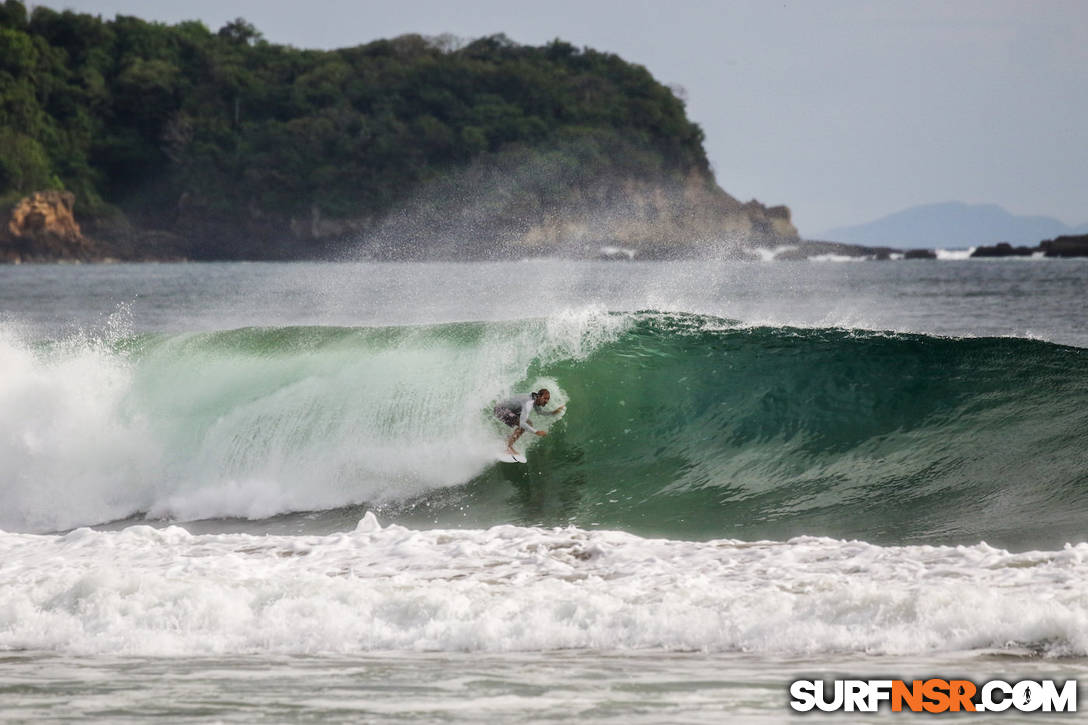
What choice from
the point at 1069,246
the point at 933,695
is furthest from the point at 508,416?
the point at 1069,246

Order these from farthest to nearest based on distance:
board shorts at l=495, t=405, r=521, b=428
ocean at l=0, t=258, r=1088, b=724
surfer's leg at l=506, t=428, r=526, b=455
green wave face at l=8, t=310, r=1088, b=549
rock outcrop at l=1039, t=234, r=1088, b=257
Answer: rock outcrop at l=1039, t=234, r=1088, b=257 < board shorts at l=495, t=405, r=521, b=428 < surfer's leg at l=506, t=428, r=526, b=455 < green wave face at l=8, t=310, r=1088, b=549 < ocean at l=0, t=258, r=1088, b=724

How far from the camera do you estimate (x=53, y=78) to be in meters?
128

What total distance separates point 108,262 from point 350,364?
10555 centimetres

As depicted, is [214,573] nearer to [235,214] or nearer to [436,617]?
[436,617]

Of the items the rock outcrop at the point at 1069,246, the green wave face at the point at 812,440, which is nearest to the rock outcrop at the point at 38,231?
the rock outcrop at the point at 1069,246

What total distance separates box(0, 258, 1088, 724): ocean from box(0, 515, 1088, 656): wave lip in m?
0.02

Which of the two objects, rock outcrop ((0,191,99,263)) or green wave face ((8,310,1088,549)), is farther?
rock outcrop ((0,191,99,263))

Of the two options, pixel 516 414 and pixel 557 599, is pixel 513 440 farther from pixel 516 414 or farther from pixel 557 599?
pixel 557 599

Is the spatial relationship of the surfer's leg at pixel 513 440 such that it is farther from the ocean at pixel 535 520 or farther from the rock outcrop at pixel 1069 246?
the rock outcrop at pixel 1069 246

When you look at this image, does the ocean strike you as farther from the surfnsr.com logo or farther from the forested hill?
the forested hill

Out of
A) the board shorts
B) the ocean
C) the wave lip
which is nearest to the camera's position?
the ocean

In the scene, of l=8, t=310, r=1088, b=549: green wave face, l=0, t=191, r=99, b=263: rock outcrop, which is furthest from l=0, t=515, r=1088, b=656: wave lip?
l=0, t=191, r=99, b=263: rock outcrop

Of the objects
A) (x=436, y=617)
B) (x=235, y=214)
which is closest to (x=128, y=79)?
(x=235, y=214)

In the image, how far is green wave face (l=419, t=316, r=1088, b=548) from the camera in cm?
995
